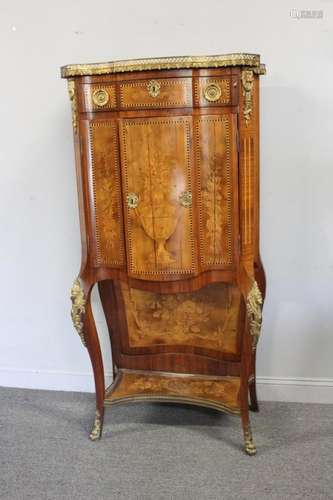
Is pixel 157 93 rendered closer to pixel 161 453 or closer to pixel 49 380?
pixel 161 453

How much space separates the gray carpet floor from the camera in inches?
74.1

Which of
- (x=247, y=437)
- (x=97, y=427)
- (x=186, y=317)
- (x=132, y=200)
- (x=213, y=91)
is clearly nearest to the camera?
(x=213, y=91)

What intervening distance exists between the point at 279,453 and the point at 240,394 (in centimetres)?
27

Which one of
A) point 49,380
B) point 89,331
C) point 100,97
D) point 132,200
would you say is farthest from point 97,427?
point 100,97

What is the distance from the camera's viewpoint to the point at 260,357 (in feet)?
8.00

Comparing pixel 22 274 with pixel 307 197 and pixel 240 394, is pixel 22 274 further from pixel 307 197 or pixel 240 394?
pixel 307 197

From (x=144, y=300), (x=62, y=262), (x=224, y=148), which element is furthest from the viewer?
(x=62, y=262)

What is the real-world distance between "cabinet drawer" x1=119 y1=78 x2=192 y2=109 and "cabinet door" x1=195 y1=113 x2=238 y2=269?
94 millimetres

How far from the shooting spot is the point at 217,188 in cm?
185

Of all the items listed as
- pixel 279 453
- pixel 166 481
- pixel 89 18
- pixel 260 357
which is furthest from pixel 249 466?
pixel 89 18

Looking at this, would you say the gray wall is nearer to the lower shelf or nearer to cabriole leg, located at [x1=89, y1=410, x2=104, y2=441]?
the lower shelf

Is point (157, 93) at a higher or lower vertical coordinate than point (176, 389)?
higher

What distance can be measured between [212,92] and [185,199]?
14.4 inches

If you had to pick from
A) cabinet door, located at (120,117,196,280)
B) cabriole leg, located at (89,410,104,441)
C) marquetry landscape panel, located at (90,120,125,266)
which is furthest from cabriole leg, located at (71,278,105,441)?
cabinet door, located at (120,117,196,280)
